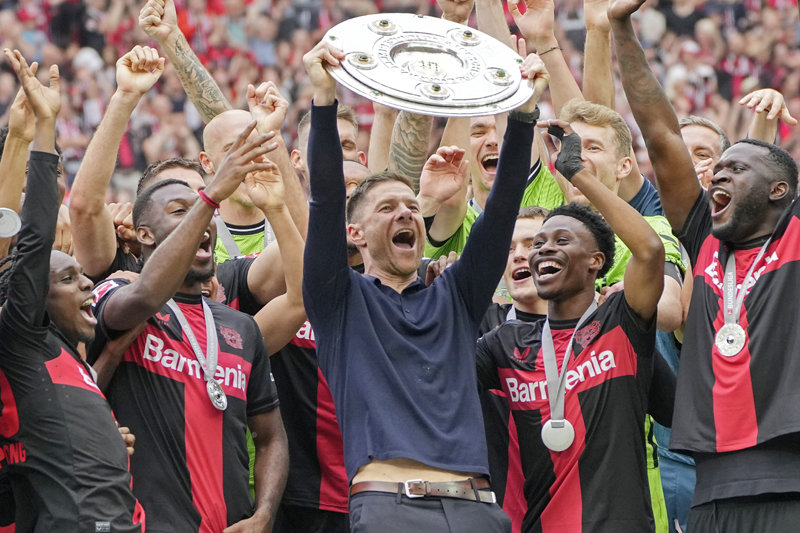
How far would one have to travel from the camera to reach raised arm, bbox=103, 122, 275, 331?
15.4 feet

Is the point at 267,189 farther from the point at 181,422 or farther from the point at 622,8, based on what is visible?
the point at 622,8

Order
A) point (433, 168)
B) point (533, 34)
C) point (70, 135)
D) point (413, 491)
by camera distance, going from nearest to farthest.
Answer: point (413, 491), point (433, 168), point (533, 34), point (70, 135)

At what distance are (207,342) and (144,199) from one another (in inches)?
29.6

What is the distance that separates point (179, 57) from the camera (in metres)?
6.57

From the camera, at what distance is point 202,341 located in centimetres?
502

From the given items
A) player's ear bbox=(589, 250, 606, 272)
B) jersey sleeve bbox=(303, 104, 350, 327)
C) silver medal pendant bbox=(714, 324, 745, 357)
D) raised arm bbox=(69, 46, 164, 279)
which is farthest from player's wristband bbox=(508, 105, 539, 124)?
raised arm bbox=(69, 46, 164, 279)

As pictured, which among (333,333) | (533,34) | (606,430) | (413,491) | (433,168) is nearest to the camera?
(413,491)

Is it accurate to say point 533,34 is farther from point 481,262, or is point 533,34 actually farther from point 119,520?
point 119,520

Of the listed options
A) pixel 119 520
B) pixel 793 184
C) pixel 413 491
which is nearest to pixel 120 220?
pixel 119 520

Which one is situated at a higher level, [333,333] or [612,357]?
[333,333]

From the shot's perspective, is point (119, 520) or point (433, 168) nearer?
point (119, 520)

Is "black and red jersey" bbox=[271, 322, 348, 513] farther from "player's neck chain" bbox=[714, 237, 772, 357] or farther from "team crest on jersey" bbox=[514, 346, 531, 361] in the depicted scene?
"player's neck chain" bbox=[714, 237, 772, 357]

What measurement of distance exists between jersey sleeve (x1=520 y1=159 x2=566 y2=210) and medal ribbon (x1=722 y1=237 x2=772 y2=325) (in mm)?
1990

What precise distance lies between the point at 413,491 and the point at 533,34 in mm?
3501
